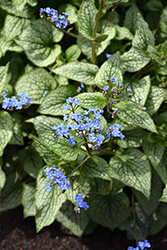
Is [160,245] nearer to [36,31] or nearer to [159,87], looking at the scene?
[159,87]

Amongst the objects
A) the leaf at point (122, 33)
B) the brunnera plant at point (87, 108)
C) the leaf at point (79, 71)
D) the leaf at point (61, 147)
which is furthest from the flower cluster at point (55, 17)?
the leaf at point (61, 147)

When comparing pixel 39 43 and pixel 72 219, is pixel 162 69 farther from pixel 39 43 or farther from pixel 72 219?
pixel 72 219

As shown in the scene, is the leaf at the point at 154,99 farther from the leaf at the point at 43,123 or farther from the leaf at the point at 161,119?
the leaf at the point at 43,123

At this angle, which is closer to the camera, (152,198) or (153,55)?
(153,55)

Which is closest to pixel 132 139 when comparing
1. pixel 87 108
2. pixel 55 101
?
pixel 87 108

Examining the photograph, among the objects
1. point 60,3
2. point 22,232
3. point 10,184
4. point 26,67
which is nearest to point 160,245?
point 22,232
